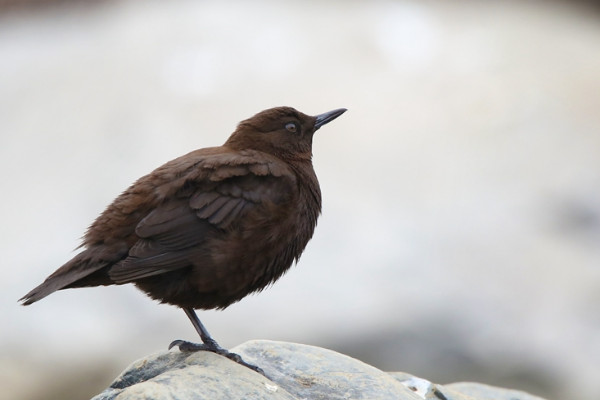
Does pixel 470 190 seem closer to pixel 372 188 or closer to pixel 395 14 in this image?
pixel 372 188

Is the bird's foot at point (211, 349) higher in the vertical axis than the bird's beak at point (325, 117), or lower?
lower

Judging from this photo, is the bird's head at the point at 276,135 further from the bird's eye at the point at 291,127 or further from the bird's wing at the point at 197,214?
the bird's wing at the point at 197,214

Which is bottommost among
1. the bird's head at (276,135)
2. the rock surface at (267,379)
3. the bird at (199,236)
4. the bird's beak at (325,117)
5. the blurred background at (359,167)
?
the rock surface at (267,379)

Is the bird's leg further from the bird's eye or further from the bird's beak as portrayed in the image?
the bird's beak

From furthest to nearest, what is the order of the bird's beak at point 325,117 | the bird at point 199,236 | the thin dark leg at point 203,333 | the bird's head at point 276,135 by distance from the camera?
1. the bird's beak at point 325,117
2. the bird's head at point 276,135
3. the thin dark leg at point 203,333
4. the bird at point 199,236

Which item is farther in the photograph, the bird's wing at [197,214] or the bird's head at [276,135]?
the bird's head at [276,135]

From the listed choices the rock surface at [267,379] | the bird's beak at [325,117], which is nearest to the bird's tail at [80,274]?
the rock surface at [267,379]

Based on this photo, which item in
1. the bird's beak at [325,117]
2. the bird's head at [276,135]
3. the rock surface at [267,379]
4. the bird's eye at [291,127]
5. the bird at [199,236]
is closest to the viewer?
the rock surface at [267,379]
